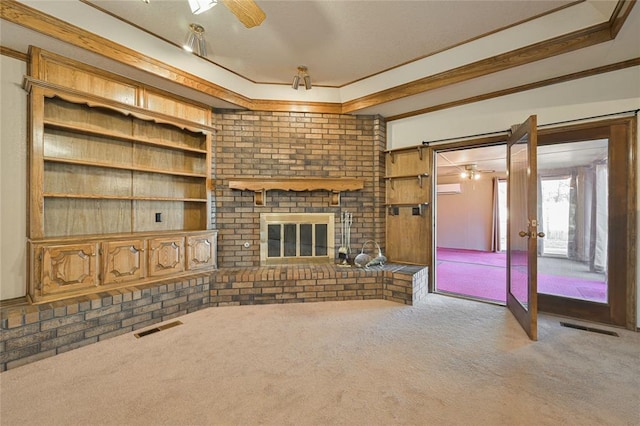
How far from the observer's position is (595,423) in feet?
4.82

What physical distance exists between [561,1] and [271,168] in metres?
3.25

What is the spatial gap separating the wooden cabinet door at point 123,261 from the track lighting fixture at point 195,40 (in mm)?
1944

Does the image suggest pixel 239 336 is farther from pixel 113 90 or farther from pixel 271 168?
pixel 113 90

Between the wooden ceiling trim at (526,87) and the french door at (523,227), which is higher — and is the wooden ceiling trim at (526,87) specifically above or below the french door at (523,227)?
above

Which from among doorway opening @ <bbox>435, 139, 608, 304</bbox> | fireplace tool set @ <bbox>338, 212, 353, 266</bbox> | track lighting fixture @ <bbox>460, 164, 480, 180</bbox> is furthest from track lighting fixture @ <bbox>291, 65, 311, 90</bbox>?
track lighting fixture @ <bbox>460, 164, 480, 180</bbox>

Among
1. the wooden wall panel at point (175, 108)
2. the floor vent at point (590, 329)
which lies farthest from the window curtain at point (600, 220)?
the wooden wall panel at point (175, 108)

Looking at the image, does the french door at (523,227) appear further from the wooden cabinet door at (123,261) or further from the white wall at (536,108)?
the wooden cabinet door at (123,261)

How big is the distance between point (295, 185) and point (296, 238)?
75cm

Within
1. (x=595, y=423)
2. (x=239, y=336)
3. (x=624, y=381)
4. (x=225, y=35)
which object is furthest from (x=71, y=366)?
(x=624, y=381)

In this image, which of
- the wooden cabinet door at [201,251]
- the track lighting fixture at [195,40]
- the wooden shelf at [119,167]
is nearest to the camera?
the track lighting fixture at [195,40]

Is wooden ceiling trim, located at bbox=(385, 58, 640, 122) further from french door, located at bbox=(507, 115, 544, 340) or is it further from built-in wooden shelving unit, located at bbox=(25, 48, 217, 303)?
built-in wooden shelving unit, located at bbox=(25, 48, 217, 303)

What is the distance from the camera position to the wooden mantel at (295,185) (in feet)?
12.1

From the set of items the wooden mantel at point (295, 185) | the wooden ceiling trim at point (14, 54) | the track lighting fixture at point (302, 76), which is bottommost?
the wooden mantel at point (295, 185)

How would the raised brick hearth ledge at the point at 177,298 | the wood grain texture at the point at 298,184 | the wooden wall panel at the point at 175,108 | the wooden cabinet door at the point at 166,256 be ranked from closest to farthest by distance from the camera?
the raised brick hearth ledge at the point at 177,298 < the wooden cabinet door at the point at 166,256 < the wooden wall panel at the point at 175,108 < the wood grain texture at the point at 298,184
